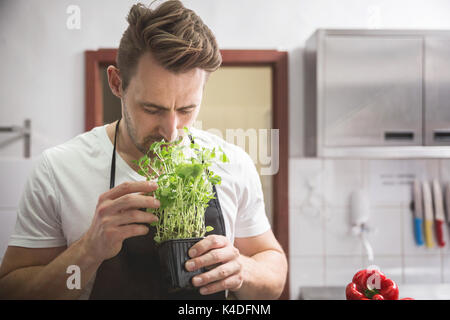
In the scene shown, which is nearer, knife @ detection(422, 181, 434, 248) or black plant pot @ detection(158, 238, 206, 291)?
black plant pot @ detection(158, 238, 206, 291)

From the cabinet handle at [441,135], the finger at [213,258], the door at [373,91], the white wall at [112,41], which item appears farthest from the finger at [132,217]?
the cabinet handle at [441,135]

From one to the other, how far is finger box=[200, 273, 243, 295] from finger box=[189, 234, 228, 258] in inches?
2.8

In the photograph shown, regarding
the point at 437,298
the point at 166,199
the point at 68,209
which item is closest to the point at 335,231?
the point at 437,298

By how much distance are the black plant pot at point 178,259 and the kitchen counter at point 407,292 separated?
290 millimetres

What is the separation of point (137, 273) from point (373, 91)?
0.64 m

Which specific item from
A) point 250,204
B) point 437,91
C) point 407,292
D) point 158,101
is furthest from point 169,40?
point 407,292

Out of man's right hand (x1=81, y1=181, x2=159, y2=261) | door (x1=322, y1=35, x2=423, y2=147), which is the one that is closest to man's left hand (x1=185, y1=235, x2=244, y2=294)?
man's right hand (x1=81, y1=181, x2=159, y2=261)

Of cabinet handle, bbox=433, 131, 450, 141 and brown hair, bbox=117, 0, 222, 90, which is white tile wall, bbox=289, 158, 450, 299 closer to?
cabinet handle, bbox=433, 131, 450, 141

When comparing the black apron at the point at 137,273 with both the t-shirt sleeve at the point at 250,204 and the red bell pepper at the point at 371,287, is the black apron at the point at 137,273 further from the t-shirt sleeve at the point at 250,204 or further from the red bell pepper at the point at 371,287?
the red bell pepper at the point at 371,287

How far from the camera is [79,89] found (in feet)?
2.49

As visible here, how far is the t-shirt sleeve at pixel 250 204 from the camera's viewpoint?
0.77 metres

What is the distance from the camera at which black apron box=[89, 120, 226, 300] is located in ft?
2.36

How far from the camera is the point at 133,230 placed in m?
0.69
